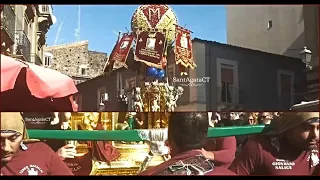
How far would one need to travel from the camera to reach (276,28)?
6.12 metres

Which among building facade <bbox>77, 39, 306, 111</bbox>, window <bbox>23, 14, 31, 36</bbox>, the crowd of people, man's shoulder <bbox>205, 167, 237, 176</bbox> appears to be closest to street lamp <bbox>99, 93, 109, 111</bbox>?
building facade <bbox>77, 39, 306, 111</bbox>

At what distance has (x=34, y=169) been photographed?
223 inches

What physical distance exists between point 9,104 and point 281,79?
301cm

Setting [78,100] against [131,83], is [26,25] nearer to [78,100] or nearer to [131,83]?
[78,100]

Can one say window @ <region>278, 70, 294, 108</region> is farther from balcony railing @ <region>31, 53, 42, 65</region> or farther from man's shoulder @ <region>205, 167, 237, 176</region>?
balcony railing @ <region>31, 53, 42, 65</region>

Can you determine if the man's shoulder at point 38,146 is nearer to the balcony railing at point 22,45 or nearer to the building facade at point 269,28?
the balcony railing at point 22,45

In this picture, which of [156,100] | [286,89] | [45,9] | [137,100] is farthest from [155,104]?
[45,9]

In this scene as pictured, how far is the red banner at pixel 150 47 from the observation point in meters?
5.73

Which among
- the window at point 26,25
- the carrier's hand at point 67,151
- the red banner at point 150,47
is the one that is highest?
the window at point 26,25

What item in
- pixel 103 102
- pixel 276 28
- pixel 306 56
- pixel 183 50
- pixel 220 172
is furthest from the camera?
pixel 276 28

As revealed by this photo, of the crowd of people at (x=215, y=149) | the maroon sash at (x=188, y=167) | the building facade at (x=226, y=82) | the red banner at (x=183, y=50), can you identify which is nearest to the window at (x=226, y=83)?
the building facade at (x=226, y=82)

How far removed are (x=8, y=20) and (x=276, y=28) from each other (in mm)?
3059

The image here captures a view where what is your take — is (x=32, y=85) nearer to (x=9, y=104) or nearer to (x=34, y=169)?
(x=9, y=104)

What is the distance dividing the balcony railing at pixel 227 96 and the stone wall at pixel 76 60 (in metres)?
1.33
